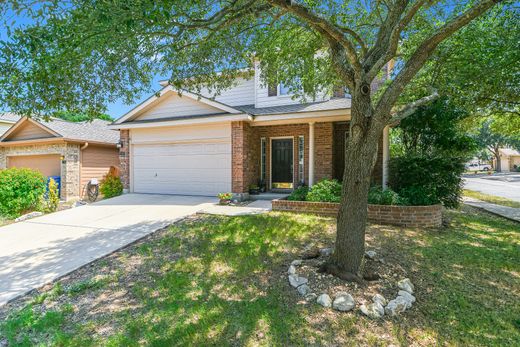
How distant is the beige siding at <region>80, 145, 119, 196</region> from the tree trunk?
14.0 metres

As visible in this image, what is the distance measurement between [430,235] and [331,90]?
537 cm

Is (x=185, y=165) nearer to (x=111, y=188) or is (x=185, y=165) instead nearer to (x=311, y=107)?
(x=111, y=188)

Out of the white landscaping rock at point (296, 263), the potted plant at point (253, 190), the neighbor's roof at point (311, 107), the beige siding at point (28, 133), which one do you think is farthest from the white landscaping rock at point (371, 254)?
the beige siding at point (28, 133)

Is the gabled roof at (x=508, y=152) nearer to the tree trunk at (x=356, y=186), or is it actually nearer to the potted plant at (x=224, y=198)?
the potted plant at (x=224, y=198)

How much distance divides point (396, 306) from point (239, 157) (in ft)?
25.1

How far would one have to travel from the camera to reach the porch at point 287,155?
10.3 meters

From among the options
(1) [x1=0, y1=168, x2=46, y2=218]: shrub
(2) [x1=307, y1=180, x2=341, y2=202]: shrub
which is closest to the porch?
(2) [x1=307, y1=180, x2=341, y2=202]: shrub

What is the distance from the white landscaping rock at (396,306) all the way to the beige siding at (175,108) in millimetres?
8844

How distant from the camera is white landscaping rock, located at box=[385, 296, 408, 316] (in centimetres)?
328

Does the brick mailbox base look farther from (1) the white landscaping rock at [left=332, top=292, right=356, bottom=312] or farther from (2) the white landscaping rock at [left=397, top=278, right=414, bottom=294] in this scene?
(1) the white landscaping rock at [left=332, top=292, right=356, bottom=312]

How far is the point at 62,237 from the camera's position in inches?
255

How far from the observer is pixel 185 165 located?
1137cm

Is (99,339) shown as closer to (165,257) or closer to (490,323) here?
(165,257)

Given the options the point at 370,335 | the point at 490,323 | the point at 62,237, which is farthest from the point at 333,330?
the point at 62,237
